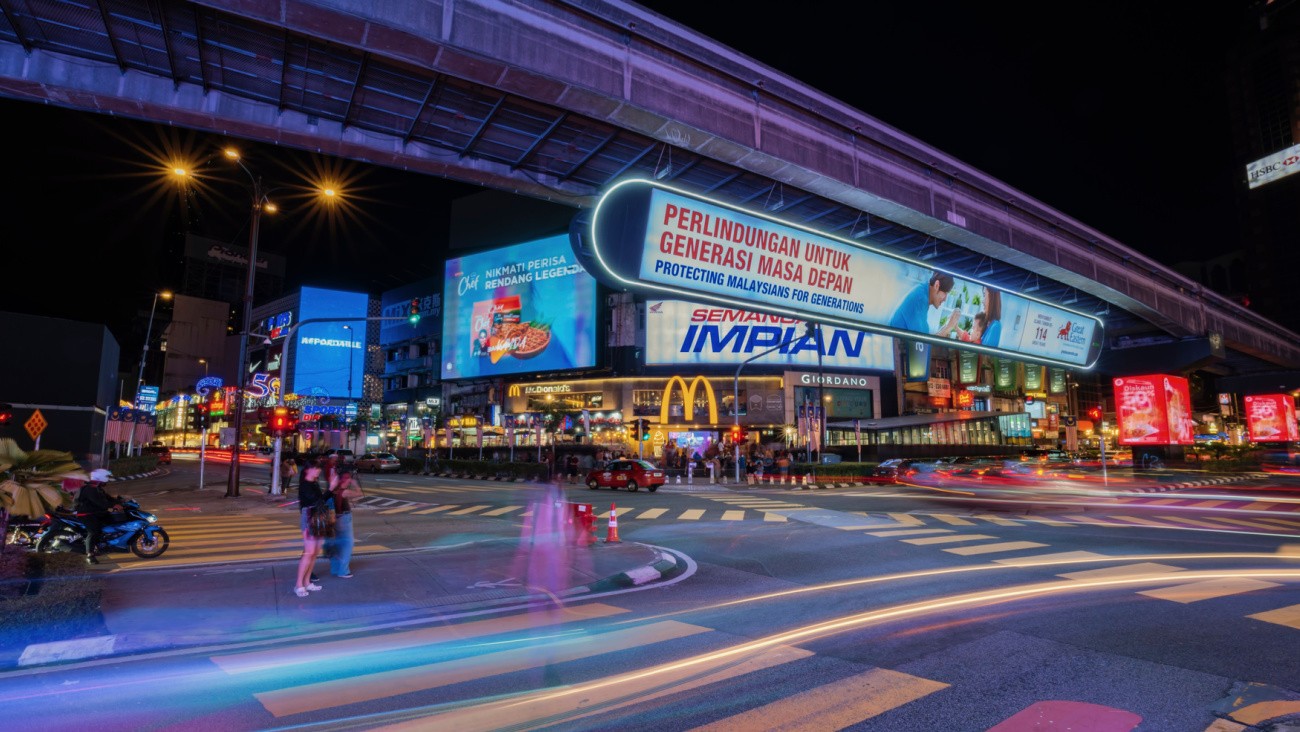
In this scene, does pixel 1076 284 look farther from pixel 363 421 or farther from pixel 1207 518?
pixel 363 421

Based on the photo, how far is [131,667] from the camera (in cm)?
571

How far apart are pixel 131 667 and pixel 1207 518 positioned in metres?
22.7

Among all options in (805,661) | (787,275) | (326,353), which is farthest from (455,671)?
(326,353)

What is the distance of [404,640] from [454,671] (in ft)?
4.52

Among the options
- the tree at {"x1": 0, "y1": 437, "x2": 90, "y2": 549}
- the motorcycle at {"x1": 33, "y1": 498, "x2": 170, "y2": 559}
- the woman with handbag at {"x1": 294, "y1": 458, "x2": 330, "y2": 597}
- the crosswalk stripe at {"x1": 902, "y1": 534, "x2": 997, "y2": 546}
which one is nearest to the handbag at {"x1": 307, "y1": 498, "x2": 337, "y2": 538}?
the woman with handbag at {"x1": 294, "y1": 458, "x2": 330, "y2": 597}

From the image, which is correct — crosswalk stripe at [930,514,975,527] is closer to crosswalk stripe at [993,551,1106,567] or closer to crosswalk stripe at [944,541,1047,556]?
crosswalk stripe at [944,541,1047,556]

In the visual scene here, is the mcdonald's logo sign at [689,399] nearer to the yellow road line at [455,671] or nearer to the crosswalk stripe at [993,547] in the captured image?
the crosswalk stripe at [993,547]

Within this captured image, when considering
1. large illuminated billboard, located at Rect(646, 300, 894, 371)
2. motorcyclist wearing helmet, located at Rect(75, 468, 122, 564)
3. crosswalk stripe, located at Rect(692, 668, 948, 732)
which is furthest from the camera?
large illuminated billboard, located at Rect(646, 300, 894, 371)

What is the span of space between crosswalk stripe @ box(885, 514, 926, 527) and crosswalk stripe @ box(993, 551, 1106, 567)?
4.67 m

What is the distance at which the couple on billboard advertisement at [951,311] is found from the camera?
13.2m

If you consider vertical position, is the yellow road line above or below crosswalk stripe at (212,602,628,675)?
above

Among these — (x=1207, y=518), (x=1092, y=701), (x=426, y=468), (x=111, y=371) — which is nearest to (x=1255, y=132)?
(x=1207, y=518)

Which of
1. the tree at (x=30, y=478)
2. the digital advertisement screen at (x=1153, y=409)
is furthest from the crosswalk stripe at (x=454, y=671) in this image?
the digital advertisement screen at (x=1153, y=409)

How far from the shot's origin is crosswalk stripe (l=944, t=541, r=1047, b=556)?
39.1 feet
